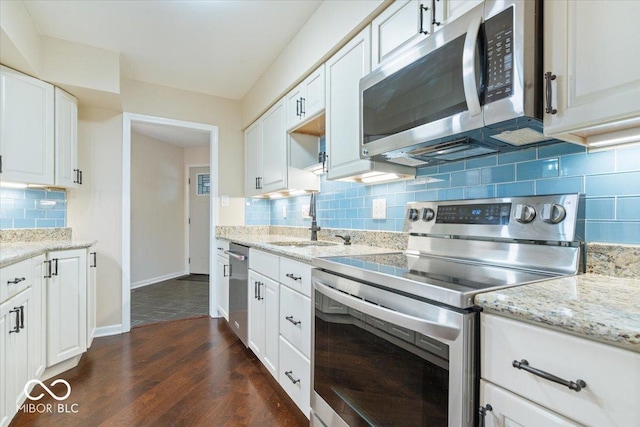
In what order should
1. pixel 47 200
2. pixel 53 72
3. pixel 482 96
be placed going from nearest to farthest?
pixel 482 96
pixel 53 72
pixel 47 200

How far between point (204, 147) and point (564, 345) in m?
6.02

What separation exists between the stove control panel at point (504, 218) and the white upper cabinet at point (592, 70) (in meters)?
0.26

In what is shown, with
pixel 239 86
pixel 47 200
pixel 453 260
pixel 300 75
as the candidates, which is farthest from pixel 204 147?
pixel 453 260

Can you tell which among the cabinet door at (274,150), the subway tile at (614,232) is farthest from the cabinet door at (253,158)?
the subway tile at (614,232)

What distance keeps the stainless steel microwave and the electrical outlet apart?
0.47 m

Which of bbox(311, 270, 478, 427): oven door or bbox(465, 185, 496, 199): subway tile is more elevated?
bbox(465, 185, 496, 199): subway tile

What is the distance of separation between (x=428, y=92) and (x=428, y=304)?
820mm

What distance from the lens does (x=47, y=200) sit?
2.75 meters

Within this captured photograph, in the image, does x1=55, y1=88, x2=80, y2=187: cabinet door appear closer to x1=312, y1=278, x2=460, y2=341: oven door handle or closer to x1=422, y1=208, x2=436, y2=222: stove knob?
x1=312, y1=278, x2=460, y2=341: oven door handle

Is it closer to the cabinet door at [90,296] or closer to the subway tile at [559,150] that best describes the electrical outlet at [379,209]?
the subway tile at [559,150]

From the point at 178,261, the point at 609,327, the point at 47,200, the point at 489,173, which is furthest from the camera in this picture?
the point at 178,261

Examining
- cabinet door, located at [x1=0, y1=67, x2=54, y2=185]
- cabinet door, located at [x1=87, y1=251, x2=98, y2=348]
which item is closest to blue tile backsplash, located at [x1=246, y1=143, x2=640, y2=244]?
cabinet door, located at [x1=87, y1=251, x2=98, y2=348]

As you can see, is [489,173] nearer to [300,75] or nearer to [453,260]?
[453,260]

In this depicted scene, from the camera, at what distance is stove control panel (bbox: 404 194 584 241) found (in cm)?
109
